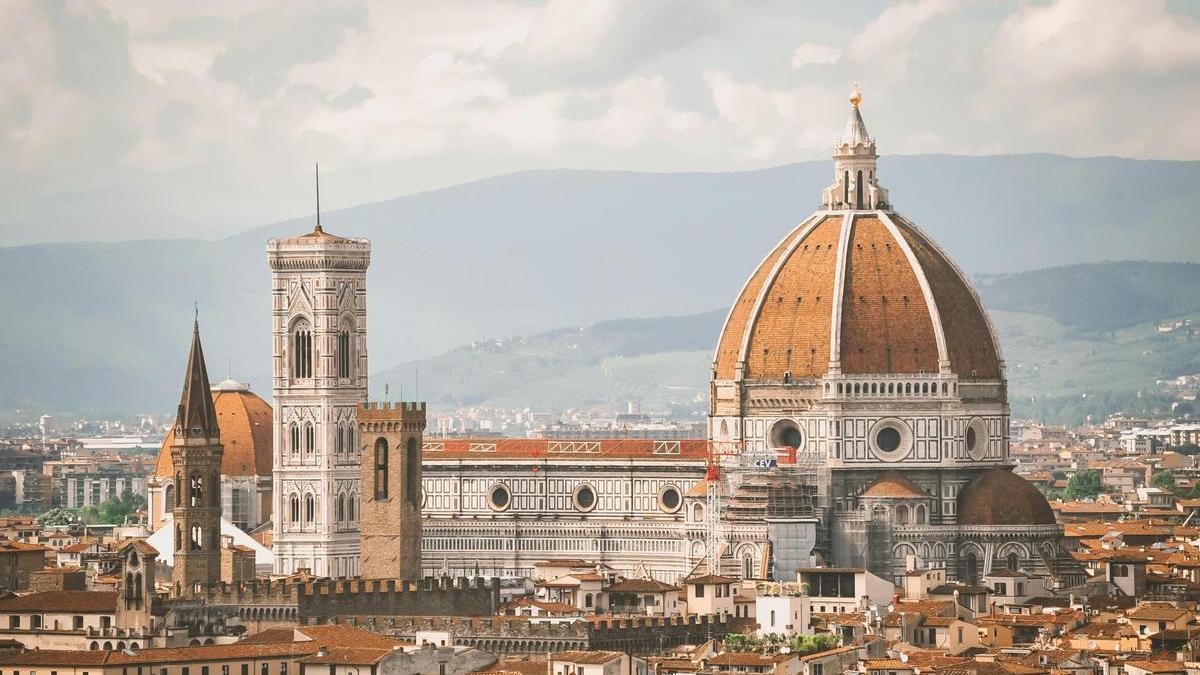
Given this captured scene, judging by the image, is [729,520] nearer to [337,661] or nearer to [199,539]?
[199,539]

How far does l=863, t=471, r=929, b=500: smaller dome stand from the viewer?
126438mm

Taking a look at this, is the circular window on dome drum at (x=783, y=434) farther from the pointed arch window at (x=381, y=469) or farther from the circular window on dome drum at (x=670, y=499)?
the pointed arch window at (x=381, y=469)

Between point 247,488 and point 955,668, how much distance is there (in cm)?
7283

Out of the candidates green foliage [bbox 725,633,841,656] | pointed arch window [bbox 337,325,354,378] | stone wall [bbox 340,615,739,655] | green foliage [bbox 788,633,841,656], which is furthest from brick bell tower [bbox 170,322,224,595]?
pointed arch window [bbox 337,325,354,378]

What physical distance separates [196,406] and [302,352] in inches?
929

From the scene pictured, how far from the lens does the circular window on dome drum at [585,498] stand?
452 ft

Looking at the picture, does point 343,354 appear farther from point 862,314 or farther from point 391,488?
point 862,314

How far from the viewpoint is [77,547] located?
137000 millimetres

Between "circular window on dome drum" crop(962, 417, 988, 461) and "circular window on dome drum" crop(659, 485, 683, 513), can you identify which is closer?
"circular window on dome drum" crop(962, 417, 988, 461)

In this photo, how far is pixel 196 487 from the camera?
107 m

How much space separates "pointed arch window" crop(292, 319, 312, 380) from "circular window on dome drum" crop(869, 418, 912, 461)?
70.2 feet

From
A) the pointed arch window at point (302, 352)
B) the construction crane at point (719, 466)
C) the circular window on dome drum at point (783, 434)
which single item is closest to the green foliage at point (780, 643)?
the construction crane at point (719, 466)

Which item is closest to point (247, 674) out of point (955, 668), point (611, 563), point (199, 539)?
point (955, 668)

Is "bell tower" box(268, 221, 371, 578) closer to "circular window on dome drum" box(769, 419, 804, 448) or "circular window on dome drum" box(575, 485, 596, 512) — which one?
"circular window on dome drum" box(575, 485, 596, 512)
